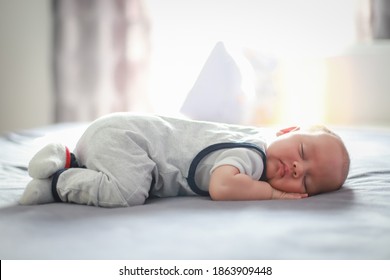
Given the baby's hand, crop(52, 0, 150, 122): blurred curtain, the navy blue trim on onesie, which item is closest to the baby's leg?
the navy blue trim on onesie

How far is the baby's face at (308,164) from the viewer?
44.4 inches

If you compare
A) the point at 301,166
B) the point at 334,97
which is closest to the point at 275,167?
the point at 301,166

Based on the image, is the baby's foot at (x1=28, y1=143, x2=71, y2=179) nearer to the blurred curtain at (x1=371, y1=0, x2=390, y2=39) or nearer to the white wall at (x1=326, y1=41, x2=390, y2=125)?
the white wall at (x1=326, y1=41, x2=390, y2=125)

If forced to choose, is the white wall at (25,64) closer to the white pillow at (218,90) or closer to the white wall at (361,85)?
the white pillow at (218,90)

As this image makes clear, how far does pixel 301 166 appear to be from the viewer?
1.13 meters

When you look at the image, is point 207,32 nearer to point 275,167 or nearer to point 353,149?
point 353,149

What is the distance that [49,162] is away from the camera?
1.06 metres

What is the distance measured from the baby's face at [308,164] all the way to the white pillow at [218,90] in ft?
2.33

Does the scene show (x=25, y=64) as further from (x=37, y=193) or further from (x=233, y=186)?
(x=233, y=186)

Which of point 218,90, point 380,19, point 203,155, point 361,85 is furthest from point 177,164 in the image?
point 380,19

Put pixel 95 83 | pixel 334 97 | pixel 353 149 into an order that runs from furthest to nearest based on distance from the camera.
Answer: pixel 95 83
pixel 334 97
pixel 353 149

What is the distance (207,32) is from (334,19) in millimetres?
755

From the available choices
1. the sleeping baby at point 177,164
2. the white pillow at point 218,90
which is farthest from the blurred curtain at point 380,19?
the sleeping baby at point 177,164
